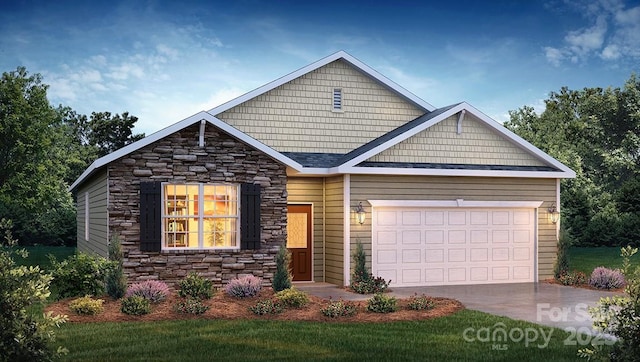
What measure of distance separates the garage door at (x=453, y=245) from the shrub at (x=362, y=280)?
0.67 m

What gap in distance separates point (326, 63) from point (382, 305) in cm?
919

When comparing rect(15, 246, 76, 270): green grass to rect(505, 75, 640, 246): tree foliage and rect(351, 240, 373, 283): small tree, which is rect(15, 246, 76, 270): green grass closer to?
rect(351, 240, 373, 283): small tree

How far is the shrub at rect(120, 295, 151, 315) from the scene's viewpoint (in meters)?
12.8

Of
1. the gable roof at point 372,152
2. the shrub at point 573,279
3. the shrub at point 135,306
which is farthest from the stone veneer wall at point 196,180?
the shrub at point 573,279

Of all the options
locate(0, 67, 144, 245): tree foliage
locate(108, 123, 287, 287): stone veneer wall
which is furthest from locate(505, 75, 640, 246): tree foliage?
locate(0, 67, 144, 245): tree foliage

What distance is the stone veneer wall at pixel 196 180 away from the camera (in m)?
16.0

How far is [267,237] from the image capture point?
17.1 meters

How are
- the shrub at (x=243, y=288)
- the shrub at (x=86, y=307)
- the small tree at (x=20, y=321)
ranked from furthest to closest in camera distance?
the shrub at (x=243, y=288) < the shrub at (x=86, y=307) < the small tree at (x=20, y=321)

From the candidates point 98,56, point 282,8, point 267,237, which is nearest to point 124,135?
point 98,56

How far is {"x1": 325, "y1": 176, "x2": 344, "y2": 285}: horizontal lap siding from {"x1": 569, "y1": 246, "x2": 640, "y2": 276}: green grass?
840 cm

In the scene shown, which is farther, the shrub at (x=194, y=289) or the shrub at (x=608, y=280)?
the shrub at (x=608, y=280)

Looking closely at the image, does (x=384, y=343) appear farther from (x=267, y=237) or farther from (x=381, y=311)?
(x=267, y=237)

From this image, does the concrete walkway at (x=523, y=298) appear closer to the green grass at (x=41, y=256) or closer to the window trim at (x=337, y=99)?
the window trim at (x=337, y=99)

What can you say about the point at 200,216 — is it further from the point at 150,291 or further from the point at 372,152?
the point at 372,152
